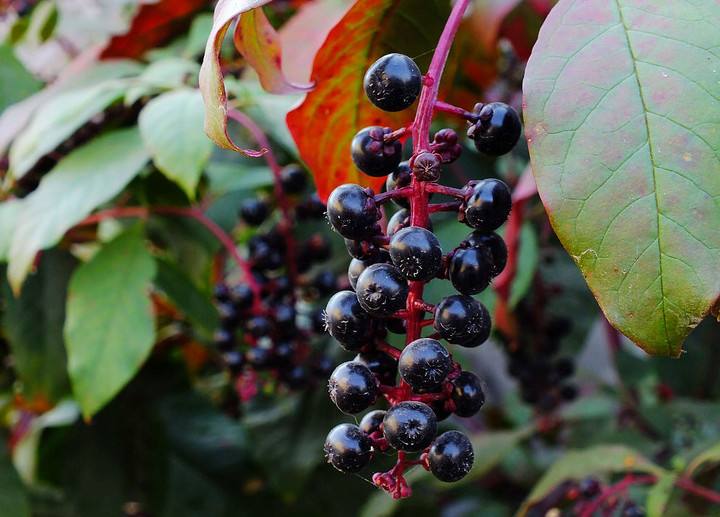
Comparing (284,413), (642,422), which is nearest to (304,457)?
(284,413)

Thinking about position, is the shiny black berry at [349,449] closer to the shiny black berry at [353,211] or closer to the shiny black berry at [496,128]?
the shiny black berry at [353,211]

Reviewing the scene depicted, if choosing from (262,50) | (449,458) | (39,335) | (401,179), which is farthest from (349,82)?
(39,335)

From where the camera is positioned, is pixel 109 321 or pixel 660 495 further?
pixel 109 321

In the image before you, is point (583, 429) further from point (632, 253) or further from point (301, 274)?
point (632, 253)

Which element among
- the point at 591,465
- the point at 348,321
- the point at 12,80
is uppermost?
the point at 348,321

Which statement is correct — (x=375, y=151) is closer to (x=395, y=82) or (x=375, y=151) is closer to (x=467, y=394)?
(x=395, y=82)

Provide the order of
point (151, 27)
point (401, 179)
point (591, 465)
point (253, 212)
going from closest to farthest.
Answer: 1. point (401, 179)
2. point (591, 465)
3. point (253, 212)
4. point (151, 27)

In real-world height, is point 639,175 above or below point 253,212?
above
